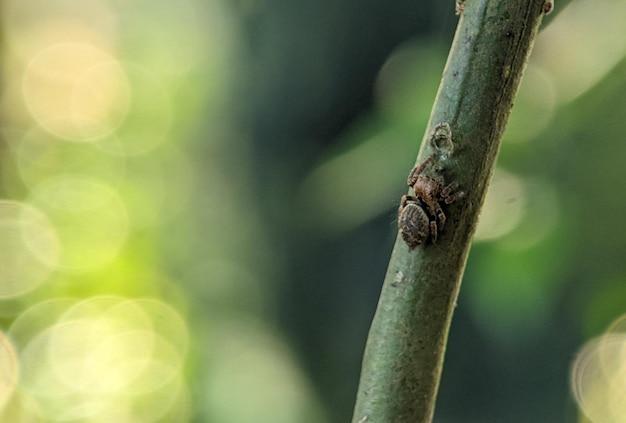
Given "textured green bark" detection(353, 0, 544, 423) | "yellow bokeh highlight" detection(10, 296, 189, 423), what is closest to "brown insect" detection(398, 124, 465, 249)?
"textured green bark" detection(353, 0, 544, 423)

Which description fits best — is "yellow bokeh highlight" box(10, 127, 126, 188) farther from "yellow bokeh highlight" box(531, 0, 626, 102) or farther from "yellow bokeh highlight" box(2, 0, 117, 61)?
"yellow bokeh highlight" box(531, 0, 626, 102)

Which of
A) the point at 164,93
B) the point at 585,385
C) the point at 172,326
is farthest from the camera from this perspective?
the point at 164,93

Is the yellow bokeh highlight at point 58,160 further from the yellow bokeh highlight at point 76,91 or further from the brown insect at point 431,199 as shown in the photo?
the brown insect at point 431,199

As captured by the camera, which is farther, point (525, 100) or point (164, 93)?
point (164, 93)

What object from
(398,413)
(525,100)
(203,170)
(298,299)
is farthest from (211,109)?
(398,413)

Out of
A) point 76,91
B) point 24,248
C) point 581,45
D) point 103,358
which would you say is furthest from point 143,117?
point 581,45

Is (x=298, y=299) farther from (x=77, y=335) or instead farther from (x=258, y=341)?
(x=77, y=335)
